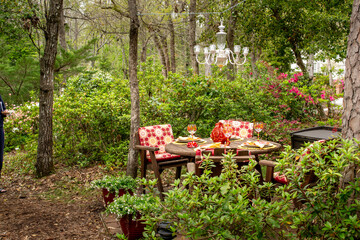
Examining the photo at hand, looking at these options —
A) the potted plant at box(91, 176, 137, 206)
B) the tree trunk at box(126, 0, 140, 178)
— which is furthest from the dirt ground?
the tree trunk at box(126, 0, 140, 178)

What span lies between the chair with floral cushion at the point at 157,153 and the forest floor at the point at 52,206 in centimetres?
82

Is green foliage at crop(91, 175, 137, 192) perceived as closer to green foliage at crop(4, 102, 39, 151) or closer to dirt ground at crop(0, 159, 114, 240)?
dirt ground at crop(0, 159, 114, 240)

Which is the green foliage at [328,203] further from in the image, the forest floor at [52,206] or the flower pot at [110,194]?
the flower pot at [110,194]

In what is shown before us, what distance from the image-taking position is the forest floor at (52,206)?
11.9ft

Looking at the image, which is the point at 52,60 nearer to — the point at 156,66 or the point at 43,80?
the point at 43,80

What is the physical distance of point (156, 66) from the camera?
7719mm

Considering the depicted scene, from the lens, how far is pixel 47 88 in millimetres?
5641

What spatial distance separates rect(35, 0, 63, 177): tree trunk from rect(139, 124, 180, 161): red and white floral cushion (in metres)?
1.83

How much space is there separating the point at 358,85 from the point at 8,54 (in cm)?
1069

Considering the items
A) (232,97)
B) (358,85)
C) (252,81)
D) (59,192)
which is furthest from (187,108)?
(358,85)

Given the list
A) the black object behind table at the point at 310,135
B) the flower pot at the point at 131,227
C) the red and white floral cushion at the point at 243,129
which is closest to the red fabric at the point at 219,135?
the red and white floral cushion at the point at 243,129

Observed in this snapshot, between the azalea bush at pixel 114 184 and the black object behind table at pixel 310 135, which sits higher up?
the black object behind table at pixel 310 135

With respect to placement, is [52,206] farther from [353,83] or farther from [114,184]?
[353,83]

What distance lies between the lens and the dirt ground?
362 centimetres
